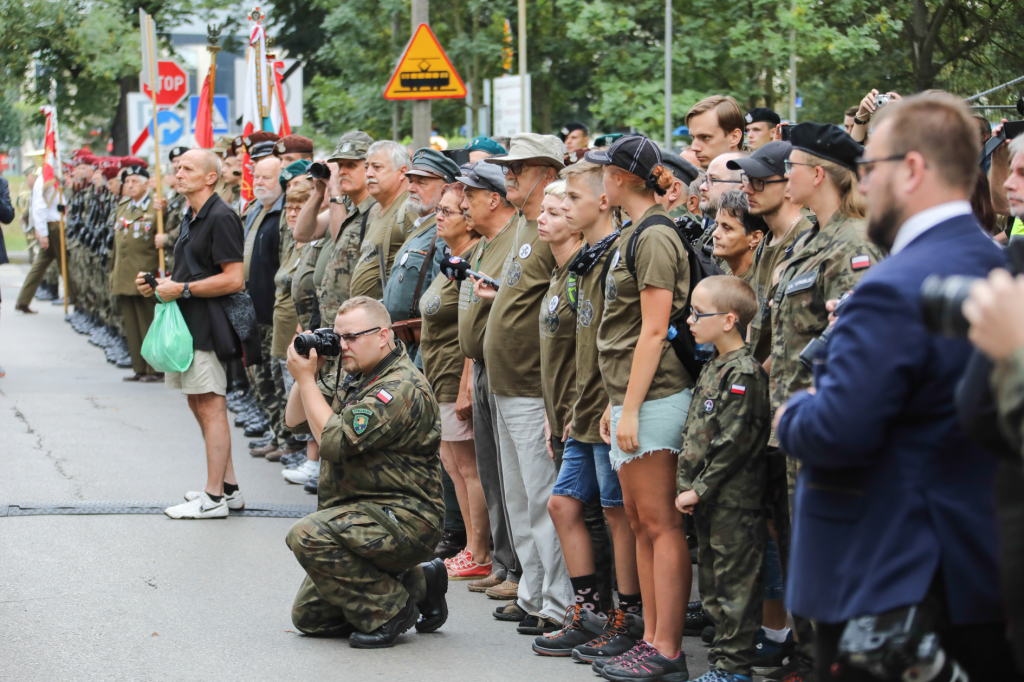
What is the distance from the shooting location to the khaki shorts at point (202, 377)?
7465 millimetres

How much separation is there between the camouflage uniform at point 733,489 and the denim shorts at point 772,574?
0.35 m

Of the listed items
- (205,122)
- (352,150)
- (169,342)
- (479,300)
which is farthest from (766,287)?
(205,122)

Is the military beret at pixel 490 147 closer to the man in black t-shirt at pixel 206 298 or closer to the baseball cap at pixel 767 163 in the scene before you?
the man in black t-shirt at pixel 206 298

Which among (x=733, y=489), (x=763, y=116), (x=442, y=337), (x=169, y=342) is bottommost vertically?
(x=733, y=489)

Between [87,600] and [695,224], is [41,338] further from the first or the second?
[695,224]

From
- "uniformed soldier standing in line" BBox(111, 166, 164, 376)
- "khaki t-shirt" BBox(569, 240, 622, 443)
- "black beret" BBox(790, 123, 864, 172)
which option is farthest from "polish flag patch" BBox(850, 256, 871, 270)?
"uniformed soldier standing in line" BBox(111, 166, 164, 376)

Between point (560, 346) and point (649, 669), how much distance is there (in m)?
1.50

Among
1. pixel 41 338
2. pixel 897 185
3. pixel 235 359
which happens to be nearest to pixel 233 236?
pixel 235 359

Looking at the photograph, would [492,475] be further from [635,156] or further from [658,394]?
[635,156]

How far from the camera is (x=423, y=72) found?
1084 centimetres

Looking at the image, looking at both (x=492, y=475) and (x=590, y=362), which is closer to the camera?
(x=590, y=362)

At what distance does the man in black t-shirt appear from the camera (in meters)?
7.49

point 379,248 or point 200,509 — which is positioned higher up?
point 379,248

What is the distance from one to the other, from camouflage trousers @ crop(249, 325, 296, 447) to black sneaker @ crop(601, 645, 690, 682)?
16.7 ft
